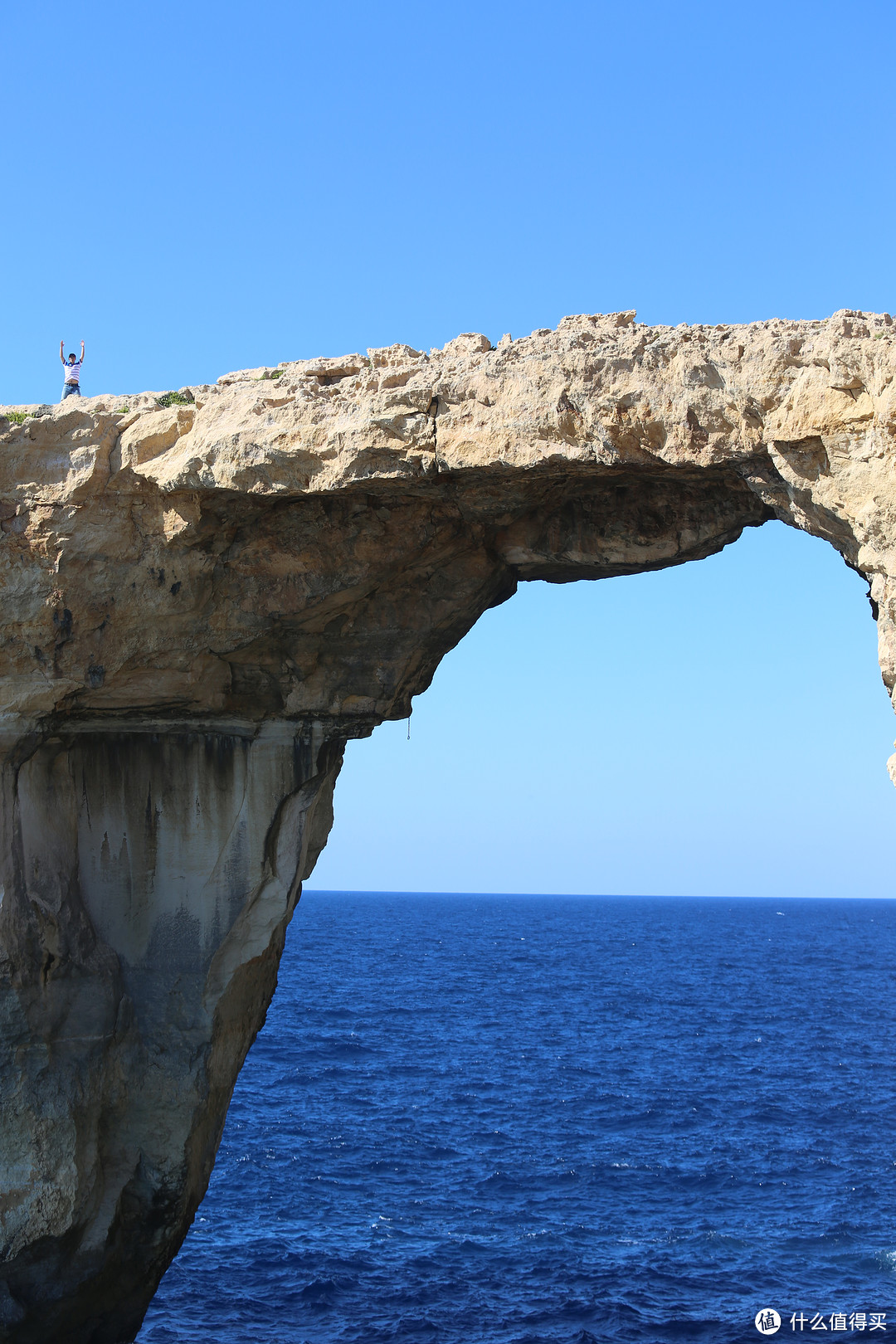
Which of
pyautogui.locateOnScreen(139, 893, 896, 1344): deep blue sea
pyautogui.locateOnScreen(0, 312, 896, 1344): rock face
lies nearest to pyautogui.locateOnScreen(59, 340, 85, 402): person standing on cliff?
pyautogui.locateOnScreen(0, 312, 896, 1344): rock face

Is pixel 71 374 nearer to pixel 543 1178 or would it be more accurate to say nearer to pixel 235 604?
pixel 235 604

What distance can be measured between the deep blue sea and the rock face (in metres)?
3.10

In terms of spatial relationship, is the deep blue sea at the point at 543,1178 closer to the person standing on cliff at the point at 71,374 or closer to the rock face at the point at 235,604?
the rock face at the point at 235,604

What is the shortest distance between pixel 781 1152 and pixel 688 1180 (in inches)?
116

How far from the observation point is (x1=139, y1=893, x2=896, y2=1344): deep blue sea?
48.1 feet

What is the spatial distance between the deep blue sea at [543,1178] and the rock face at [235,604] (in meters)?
3.10

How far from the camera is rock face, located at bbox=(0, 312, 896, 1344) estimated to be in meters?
9.23

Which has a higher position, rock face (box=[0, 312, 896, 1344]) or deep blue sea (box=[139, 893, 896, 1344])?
rock face (box=[0, 312, 896, 1344])

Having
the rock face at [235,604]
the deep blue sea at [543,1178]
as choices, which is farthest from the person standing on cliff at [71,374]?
the deep blue sea at [543,1178]

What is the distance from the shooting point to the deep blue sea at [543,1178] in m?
14.6

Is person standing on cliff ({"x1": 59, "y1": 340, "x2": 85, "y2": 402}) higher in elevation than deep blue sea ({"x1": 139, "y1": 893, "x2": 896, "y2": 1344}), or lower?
higher

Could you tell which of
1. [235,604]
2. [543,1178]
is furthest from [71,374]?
[543,1178]

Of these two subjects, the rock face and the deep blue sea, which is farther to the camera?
the deep blue sea

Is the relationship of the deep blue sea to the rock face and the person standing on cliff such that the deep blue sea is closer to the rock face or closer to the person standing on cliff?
the rock face
